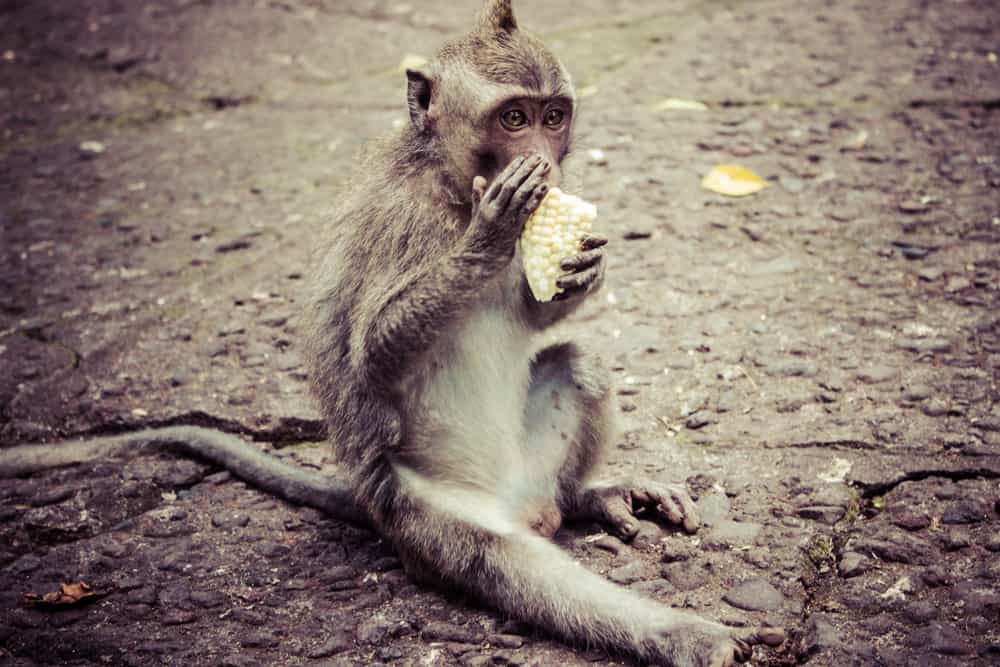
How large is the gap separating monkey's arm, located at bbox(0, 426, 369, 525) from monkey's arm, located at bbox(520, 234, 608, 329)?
0.75m

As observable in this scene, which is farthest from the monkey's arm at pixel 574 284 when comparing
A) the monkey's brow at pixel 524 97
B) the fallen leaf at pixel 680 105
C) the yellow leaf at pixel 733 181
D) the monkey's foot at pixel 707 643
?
the fallen leaf at pixel 680 105

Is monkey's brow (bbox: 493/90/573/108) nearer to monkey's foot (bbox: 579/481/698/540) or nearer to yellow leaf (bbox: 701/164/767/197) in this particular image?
monkey's foot (bbox: 579/481/698/540)

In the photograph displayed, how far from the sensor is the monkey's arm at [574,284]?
2723 mm

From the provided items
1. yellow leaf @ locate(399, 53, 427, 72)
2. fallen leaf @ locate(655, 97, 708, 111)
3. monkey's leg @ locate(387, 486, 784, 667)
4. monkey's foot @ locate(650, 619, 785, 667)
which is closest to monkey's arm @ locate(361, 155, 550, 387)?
monkey's leg @ locate(387, 486, 784, 667)

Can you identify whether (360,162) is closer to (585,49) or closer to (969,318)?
(969,318)

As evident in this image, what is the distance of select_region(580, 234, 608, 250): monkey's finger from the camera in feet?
8.93

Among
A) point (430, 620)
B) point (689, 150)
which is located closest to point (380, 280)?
point (430, 620)

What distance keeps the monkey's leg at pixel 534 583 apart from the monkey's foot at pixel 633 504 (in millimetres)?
221

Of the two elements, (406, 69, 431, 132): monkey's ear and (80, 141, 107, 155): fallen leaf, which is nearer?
(406, 69, 431, 132): monkey's ear

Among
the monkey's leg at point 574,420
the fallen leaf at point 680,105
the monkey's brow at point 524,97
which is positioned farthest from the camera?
the fallen leaf at point 680,105

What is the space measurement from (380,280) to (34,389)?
1.67 m

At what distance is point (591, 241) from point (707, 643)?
41.0 inches

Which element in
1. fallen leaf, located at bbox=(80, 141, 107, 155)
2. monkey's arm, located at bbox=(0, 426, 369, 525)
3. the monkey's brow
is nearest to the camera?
the monkey's brow

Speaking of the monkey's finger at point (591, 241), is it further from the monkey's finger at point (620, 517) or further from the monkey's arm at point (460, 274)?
the monkey's finger at point (620, 517)
